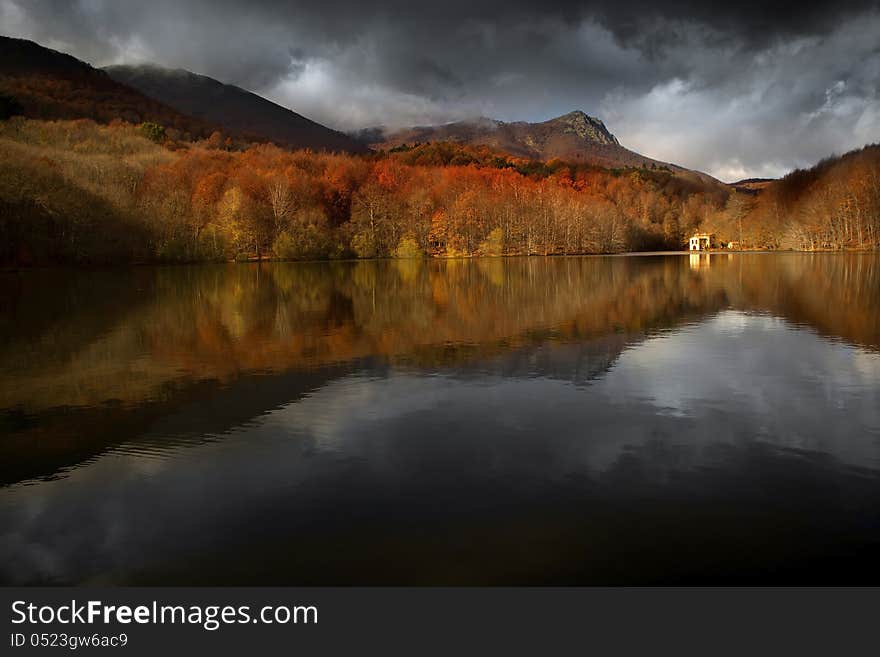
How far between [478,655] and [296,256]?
97550 millimetres

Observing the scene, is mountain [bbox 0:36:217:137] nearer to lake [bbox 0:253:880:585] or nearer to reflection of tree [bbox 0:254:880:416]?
reflection of tree [bbox 0:254:880:416]

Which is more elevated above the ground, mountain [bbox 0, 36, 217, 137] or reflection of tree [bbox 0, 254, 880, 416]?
mountain [bbox 0, 36, 217, 137]

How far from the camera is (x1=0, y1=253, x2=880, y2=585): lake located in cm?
581

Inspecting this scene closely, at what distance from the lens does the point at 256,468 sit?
8109 millimetres

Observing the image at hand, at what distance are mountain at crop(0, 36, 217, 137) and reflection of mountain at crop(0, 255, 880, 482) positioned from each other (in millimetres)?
120852

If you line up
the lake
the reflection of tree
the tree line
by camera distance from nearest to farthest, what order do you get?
the lake
the reflection of tree
the tree line

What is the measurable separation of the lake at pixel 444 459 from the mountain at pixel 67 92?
134 meters

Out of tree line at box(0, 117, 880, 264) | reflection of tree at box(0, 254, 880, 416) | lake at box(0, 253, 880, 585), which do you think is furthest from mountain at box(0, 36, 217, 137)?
lake at box(0, 253, 880, 585)

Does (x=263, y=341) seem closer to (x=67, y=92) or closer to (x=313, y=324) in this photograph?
(x=313, y=324)

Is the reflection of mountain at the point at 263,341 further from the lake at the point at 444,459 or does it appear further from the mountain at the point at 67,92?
the mountain at the point at 67,92

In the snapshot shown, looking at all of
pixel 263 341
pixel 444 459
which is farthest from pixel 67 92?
pixel 444 459

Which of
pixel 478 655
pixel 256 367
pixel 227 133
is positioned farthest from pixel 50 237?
pixel 227 133

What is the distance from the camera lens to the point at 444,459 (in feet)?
27.5

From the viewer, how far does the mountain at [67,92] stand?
13950 centimetres
